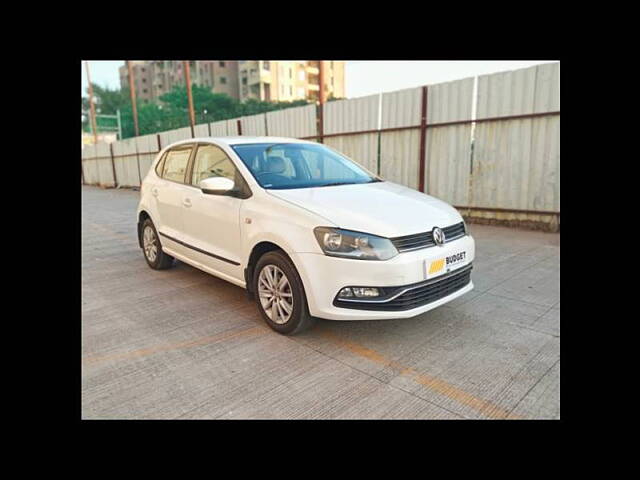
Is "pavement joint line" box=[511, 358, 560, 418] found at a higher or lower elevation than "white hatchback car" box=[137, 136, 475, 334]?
lower

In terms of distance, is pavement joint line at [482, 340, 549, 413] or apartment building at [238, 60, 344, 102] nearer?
pavement joint line at [482, 340, 549, 413]

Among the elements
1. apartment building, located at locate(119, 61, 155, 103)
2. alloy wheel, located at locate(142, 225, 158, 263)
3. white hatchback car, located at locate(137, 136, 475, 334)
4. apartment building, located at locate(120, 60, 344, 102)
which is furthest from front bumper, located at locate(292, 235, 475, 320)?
apartment building, located at locate(119, 61, 155, 103)

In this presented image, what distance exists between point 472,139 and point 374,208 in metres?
5.43

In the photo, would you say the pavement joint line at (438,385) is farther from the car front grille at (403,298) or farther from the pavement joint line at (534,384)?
the car front grille at (403,298)

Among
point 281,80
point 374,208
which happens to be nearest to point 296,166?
point 374,208

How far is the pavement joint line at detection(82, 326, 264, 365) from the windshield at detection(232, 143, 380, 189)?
47.6 inches

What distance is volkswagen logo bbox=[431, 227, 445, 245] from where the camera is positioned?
3032mm

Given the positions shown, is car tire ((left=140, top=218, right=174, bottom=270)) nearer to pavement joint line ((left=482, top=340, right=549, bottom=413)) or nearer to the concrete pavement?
the concrete pavement

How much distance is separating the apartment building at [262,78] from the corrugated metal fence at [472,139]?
4593 centimetres

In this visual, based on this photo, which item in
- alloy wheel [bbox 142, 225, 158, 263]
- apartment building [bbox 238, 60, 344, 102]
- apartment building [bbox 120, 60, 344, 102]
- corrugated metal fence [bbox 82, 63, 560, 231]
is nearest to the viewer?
alloy wheel [bbox 142, 225, 158, 263]

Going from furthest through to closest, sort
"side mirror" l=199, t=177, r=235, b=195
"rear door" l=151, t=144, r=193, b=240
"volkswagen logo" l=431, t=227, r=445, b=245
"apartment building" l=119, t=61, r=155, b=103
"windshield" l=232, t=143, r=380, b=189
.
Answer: "apartment building" l=119, t=61, r=155, b=103 → "rear door" l=151, t=144, r=193, b=240 → "windshield" l=232, t=143, r=380, b=189 → "side mirror" l=199, t=177, r=235, b=195 → "volkswagen logo" l=431, t=227, r=445, b=245

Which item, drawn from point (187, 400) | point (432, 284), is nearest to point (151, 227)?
point (187, 400)

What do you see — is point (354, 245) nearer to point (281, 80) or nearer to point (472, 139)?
point (472, 139)

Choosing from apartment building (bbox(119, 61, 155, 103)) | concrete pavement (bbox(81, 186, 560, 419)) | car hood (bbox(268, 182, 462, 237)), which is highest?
apartment building (bbox(119, 61, 155, 103))
